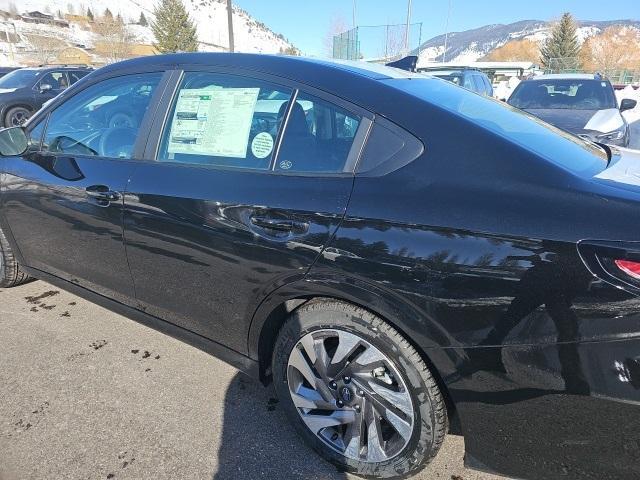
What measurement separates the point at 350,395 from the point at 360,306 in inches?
16.2

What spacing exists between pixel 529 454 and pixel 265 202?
4.33ft

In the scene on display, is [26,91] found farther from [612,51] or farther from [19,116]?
[612,51]

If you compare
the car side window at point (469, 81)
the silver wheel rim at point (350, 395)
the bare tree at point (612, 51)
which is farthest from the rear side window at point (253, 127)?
the bare tree at point (612, 51)

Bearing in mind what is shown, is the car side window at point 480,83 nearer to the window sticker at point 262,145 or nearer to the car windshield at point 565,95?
the car windshield at point 565,95

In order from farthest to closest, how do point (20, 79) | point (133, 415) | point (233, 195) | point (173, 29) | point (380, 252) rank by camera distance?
point (173, 29) < point (20, 79) < point (133, 415) < point (233, 195) < point (380, 252)

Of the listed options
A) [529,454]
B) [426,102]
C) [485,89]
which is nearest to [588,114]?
[485,89]

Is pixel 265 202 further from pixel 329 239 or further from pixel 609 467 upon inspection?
pixel 609 467

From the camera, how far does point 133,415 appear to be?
232 cm

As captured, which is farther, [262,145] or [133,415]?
[133,415]

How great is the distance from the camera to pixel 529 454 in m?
1.56

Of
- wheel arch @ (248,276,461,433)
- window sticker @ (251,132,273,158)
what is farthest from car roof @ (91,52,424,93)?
wheel arch @ (248,276,461,433)

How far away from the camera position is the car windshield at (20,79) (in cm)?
1148

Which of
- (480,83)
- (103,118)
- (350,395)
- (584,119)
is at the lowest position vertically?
(350,395)

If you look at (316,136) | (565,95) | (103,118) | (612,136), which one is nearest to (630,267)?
(316,136)
